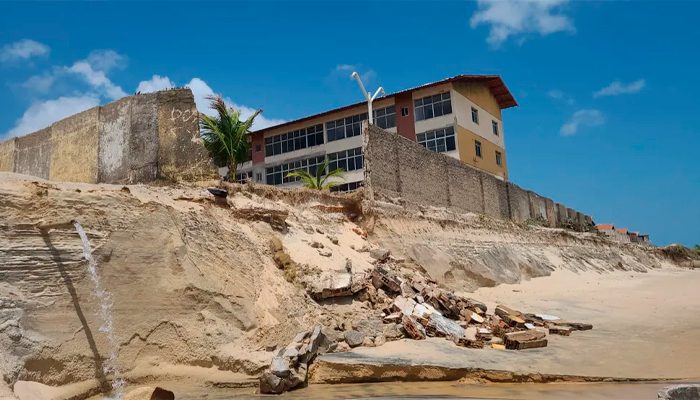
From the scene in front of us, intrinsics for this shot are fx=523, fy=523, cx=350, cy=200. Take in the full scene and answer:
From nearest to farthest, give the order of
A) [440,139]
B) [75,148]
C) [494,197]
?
[75,148], [494,197], [440,139]

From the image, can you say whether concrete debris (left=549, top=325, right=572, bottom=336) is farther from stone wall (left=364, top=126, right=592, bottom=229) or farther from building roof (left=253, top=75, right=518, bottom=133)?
building roof (left=253, top=75, right=518, bottom=133)

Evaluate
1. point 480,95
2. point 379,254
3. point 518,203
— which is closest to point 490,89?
point 480,95

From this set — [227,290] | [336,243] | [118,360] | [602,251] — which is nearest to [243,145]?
[336,243]

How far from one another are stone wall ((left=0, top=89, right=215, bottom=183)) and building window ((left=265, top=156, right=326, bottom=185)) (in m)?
16.1

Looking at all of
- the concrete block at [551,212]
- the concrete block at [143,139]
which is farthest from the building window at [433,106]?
the concrete block at [143,139]

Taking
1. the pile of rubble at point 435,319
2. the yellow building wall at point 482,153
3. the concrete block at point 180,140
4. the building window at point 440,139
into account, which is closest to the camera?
the pile of rubble at point 435,319

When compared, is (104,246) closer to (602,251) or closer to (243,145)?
(243,145)

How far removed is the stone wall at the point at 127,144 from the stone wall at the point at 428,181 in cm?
449

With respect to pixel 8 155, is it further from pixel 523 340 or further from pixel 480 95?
pixel 480 95

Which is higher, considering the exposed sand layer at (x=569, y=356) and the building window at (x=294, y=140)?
the building window at (x=294, y=140)

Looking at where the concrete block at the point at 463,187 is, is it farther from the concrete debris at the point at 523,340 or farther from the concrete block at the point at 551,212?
the concrete block at the point at 551,212

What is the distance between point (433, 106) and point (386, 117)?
9.31ft

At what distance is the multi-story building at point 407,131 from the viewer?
27.8m

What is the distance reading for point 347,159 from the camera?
95.7 ft
